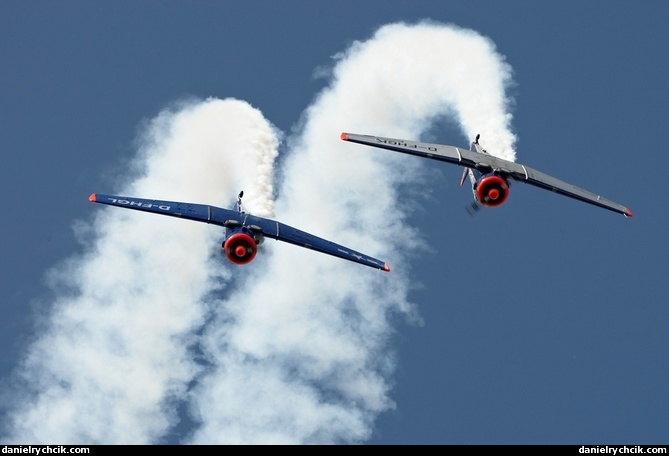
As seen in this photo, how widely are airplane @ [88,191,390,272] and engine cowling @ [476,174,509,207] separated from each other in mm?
18741

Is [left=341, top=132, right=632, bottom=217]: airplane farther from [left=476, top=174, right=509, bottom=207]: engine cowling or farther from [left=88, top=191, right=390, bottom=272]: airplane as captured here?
[left=88, top=191, right=390, bottom=272]: airplane

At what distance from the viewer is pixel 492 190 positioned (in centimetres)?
14412

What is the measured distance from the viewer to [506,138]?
6033 inches

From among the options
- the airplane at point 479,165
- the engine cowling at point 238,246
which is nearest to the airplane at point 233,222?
the engine cowling at point 238,246

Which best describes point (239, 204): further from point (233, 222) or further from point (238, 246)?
point (238, 246)

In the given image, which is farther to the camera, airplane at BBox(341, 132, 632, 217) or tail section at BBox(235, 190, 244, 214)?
airplane at BBox(341, 132, 632, 217)

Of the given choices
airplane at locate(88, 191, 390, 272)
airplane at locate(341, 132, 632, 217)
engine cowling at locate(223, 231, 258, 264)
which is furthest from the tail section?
airplane at locate(341, 132, 632, 217)

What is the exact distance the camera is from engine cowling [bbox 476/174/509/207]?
473ft

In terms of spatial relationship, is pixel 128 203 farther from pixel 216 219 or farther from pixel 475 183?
pixel 475 183
